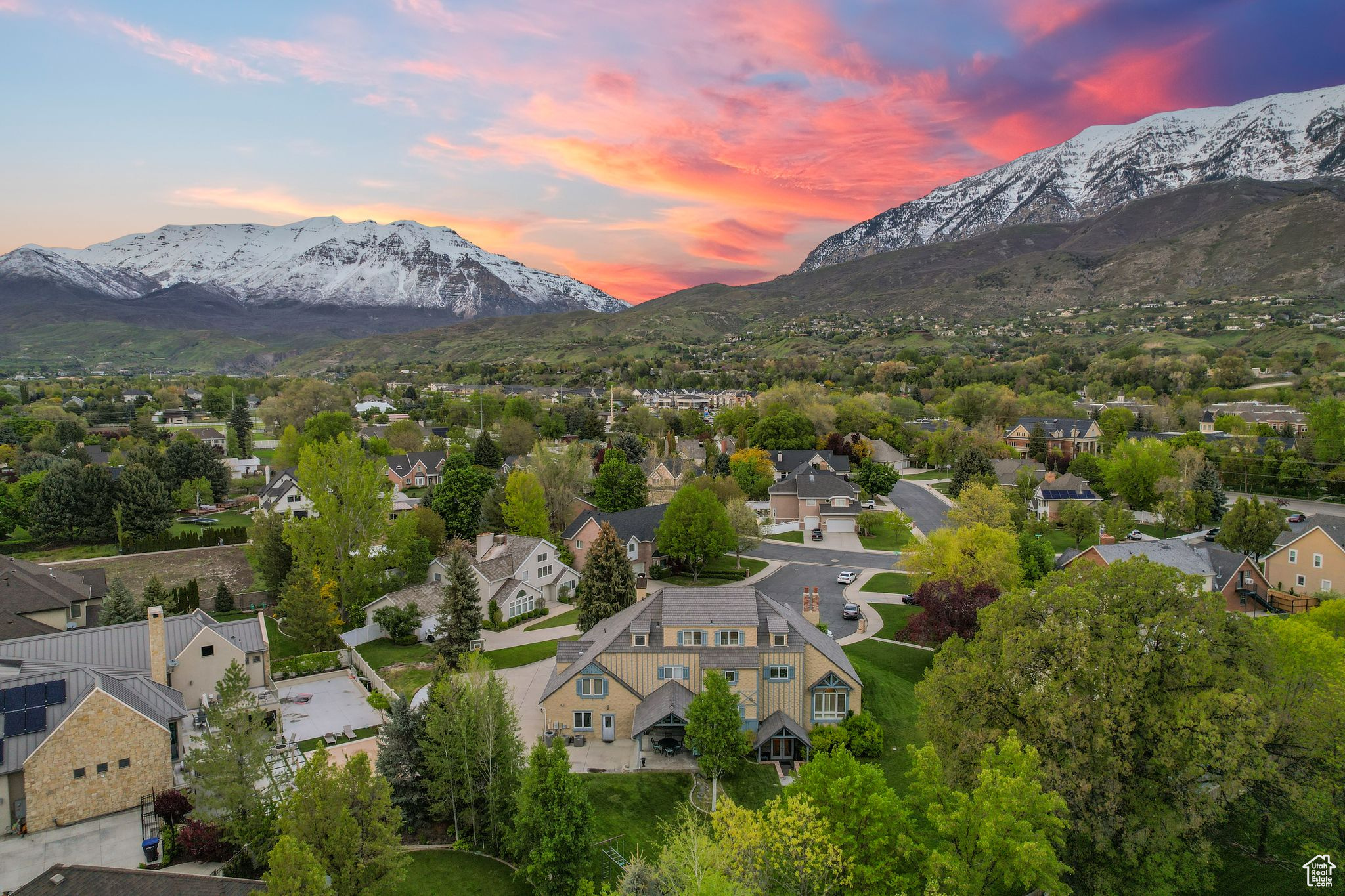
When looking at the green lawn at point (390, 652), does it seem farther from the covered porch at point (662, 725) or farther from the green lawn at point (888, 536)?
the green lawn at point (888, 536)

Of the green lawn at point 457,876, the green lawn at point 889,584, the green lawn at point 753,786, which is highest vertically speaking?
the green lawn at point 889,584

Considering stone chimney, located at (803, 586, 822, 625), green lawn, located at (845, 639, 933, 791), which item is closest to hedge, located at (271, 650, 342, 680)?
stone chimney, located at (803, 586, 822, 625)

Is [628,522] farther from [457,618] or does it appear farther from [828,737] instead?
[828,737]

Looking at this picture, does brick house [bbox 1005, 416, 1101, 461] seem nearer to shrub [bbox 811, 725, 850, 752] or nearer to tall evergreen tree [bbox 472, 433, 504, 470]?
tall evergreen tree [bbox 472, 433, 504, 470]

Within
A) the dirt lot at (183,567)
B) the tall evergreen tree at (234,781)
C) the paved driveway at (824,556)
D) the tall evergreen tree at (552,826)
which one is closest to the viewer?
the tall evergreen tree at (552,826)

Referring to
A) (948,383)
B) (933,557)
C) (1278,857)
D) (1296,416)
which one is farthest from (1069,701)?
(948,383)

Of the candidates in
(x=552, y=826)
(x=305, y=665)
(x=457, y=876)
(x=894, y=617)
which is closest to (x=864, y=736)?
(x=552, y=826)

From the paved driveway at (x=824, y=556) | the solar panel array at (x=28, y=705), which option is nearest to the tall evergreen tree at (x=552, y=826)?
the solar panel array at (x=28, y=705)
